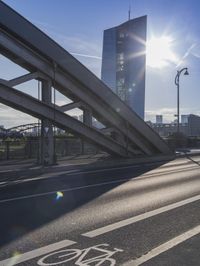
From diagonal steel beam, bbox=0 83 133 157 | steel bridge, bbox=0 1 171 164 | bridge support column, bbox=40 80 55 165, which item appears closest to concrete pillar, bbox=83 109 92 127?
steel bridge, bbox=0 1 171 164

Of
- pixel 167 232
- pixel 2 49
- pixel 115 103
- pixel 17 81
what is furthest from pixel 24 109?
pixel 167 232

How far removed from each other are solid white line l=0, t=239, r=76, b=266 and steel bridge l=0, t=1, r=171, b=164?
14610 mm

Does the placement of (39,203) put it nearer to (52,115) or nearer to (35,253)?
(35,253)

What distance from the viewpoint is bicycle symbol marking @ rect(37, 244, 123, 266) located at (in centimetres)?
620

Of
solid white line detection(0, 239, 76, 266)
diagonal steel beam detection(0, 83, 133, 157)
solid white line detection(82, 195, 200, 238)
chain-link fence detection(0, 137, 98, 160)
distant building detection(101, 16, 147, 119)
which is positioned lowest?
solid white line detection(0, 239, 76, 266)

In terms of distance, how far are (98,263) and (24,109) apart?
17.2 meters

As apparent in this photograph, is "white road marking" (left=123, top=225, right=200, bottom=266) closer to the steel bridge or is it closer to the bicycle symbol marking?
the bicycle symbol marking

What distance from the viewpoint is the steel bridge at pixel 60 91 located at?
21.4 m

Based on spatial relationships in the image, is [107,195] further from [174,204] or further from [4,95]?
[4,95]

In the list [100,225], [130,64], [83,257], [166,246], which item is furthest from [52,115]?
[130,64]

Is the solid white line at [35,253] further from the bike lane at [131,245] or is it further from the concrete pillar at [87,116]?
the concrete pillar at [87,116]

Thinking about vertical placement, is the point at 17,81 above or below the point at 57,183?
above

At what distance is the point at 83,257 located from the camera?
6.44 metres

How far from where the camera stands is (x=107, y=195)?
41.8ft
